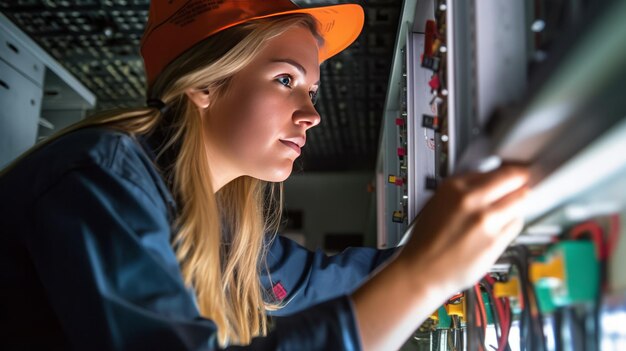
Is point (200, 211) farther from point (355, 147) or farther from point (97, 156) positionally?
point (355, 147)

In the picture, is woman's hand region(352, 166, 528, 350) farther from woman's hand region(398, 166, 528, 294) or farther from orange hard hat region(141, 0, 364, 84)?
orange hard hat region(141, 0, 364, 84)

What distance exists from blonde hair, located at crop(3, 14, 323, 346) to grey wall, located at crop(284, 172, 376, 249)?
231cm

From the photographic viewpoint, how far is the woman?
0.62 m

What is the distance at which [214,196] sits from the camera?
3.59 ft

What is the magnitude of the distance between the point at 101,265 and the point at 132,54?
1.98 m

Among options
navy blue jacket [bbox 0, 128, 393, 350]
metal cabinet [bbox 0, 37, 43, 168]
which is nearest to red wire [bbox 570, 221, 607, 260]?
navy blue jacket [bbox 0, 128, 393, 350]

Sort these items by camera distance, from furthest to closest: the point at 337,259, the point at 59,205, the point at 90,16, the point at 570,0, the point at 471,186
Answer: the point at 90,16
the point at 337,259
the point at 59,205
the point at 471,186
the point at 570,0

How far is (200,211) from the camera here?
0.90 meters

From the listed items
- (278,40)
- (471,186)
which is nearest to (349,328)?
(471,186)

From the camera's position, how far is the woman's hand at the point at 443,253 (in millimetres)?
594

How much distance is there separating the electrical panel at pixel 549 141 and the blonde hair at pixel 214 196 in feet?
1.24

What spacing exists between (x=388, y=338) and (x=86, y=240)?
1.21 ft

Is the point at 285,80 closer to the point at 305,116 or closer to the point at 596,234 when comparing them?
the point at 305,116

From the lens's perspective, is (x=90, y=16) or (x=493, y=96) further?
(x=90, y=16)
